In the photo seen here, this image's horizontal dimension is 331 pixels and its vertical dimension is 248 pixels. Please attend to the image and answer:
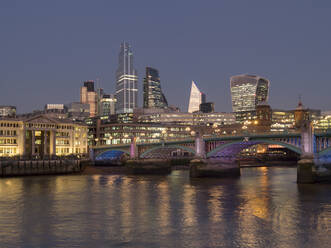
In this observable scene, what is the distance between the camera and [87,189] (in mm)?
68562

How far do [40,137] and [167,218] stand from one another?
416 ft

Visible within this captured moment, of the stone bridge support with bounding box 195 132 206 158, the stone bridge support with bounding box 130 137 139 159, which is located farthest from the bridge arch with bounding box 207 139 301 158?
the stone bridge support with bounding box 130 137 139 159

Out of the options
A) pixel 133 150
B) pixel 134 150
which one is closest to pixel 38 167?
pixel 133 150

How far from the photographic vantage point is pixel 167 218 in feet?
139

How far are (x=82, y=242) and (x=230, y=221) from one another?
1514 cm

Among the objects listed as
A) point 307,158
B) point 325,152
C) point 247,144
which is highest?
point 247,144

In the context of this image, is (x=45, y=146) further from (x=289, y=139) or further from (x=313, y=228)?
(x=313, y=228)

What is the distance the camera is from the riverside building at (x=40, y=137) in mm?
147000

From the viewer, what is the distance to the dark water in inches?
1303

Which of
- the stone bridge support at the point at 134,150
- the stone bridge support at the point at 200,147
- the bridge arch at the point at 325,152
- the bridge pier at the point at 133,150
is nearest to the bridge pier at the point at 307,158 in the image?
the bridge arch at the point at 325,152

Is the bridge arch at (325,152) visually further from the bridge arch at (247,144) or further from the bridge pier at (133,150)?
the bridge pier at (133,150)

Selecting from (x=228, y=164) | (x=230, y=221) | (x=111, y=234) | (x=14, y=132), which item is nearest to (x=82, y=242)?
(x=111, y=234)

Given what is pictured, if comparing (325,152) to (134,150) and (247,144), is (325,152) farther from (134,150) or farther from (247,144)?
(134,150)

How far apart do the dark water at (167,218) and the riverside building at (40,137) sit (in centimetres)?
8657
